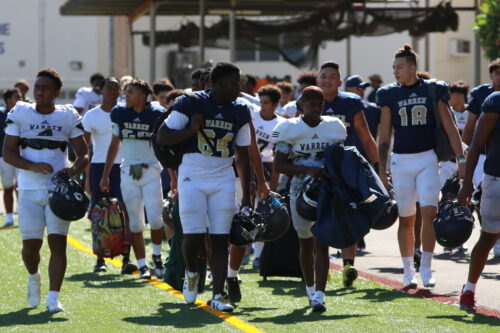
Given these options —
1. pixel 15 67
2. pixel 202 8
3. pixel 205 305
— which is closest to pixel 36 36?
pixel 15 67

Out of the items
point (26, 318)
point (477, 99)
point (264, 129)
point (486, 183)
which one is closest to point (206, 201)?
point (26, 318)

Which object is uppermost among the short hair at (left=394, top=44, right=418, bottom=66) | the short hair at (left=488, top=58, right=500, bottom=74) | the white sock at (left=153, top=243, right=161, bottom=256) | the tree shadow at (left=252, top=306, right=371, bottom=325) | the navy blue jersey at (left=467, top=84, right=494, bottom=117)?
the short hair at (left=394, top=44, right=418, bottom=66)

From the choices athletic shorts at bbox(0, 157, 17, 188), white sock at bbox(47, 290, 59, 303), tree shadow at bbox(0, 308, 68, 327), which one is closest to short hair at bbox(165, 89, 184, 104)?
white sock at bbox(47, 290, 59, 303)

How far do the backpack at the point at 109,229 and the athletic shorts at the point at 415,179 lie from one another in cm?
295

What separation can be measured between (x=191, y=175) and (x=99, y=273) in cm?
335

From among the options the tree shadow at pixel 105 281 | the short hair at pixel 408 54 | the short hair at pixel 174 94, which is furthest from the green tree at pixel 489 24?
the tree shadow at pixel 105 281

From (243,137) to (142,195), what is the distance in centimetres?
275

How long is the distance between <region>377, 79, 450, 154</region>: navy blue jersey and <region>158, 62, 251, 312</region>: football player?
6.70 feet

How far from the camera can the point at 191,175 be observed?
9.05 meters

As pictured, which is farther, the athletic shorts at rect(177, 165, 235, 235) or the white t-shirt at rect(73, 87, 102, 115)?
the white t-shirt at rect(73, 87, 102, 115)

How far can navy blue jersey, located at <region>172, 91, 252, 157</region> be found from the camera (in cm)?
898

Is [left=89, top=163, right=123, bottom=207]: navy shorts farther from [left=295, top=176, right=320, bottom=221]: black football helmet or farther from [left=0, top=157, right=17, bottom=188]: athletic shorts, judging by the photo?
[left=0, top=157, right=17, bottom=188]: athletic shorts

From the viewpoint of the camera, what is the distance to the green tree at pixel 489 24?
75.7 feet

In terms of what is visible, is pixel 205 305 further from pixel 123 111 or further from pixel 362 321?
pixel 123 111
